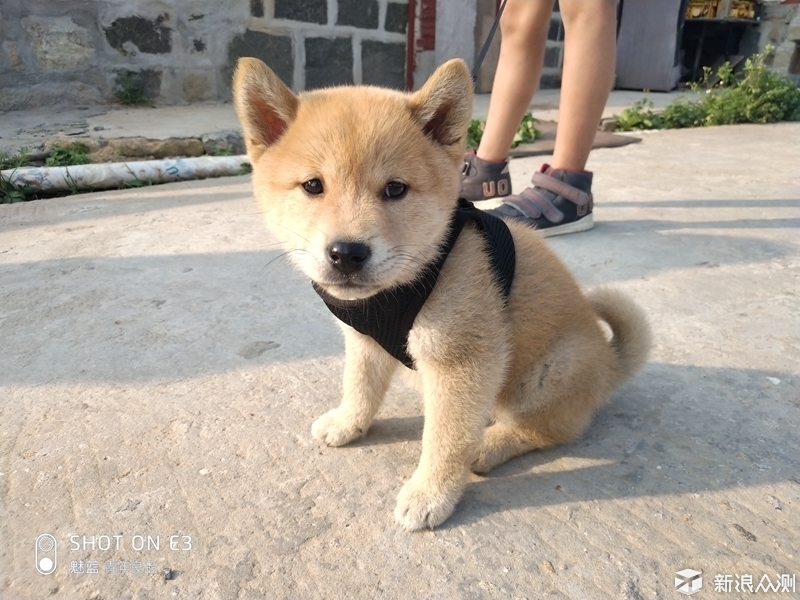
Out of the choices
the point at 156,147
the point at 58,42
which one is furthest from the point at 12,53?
the point at 156,147

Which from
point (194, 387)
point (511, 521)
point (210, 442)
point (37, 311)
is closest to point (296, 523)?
point (210, 442)

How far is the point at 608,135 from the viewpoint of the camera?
21.9 ft

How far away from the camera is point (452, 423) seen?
179 centimetres

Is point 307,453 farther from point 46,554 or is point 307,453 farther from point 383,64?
point 383,64

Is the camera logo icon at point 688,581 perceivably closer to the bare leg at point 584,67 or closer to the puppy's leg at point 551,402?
the puppy's leg at point 551,402

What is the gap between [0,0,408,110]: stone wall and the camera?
5.39 m

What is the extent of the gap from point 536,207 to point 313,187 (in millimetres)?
2268

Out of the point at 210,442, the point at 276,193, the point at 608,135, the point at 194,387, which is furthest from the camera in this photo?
the point at 608,135

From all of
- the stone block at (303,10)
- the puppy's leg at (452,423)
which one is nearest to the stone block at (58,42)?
the stone block at (303,10)

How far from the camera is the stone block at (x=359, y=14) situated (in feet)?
22.4

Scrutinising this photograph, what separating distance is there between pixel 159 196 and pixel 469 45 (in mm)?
5501

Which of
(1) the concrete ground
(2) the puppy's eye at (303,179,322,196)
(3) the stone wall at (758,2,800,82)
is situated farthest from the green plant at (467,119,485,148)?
(3) the stone wall at (758,2,800,82)

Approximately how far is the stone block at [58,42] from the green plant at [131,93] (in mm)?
363

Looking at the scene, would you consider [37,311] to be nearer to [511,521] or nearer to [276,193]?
[276,193]
